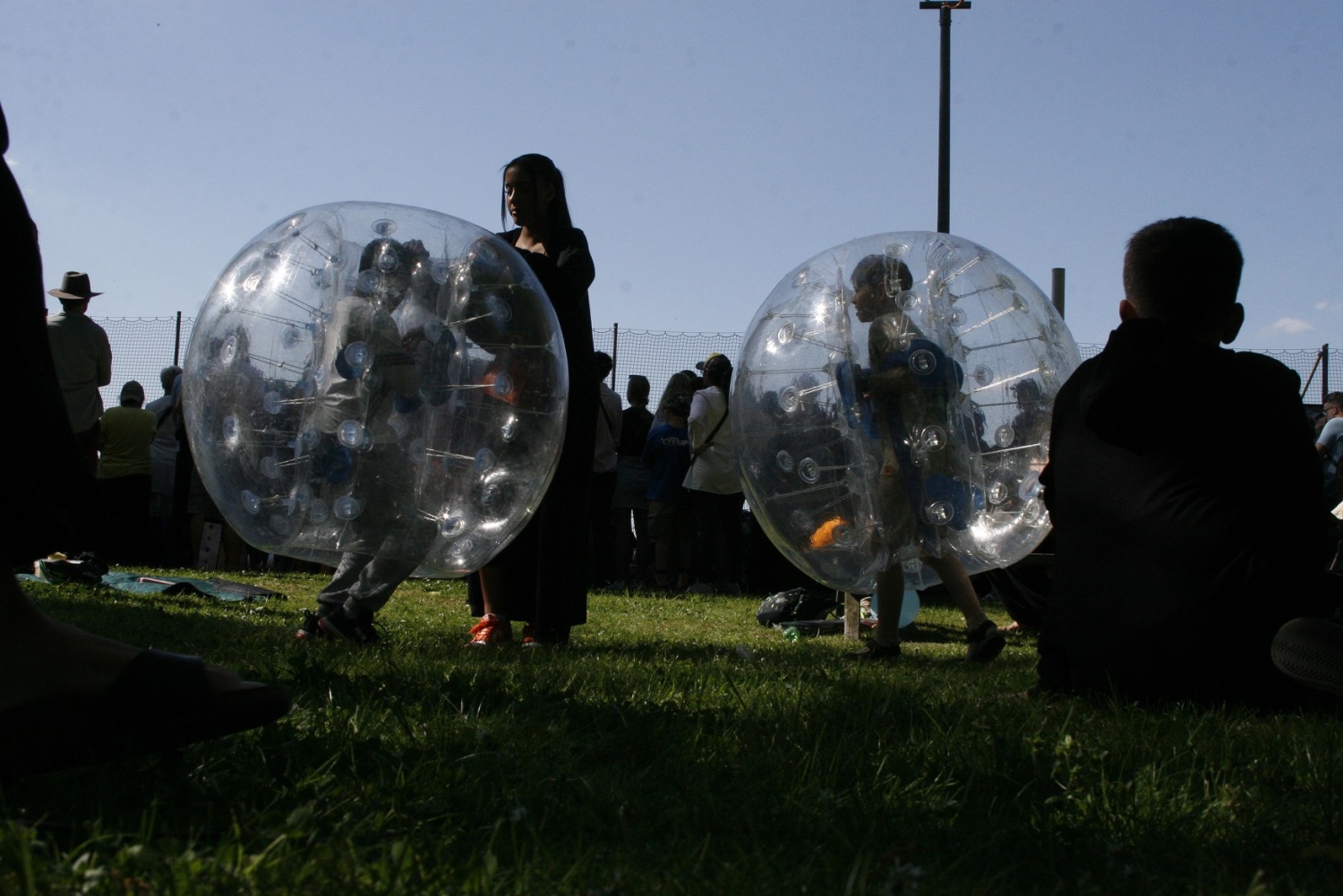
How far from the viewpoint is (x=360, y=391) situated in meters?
3.71

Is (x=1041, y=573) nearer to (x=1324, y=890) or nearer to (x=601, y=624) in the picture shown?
(x=601, y=624)

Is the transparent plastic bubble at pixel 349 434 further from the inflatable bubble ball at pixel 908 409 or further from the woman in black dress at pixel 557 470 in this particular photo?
the inflatable bubble ball at pixel 908 409

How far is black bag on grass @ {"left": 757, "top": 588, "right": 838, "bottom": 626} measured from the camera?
25.2 ft

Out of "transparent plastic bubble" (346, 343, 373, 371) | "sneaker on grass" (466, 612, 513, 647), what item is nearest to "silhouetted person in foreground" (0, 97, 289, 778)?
"transparent plastic bubble" (346, 343, 373, 371)

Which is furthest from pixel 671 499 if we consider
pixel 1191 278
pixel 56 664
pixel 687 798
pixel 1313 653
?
pixel 56 664

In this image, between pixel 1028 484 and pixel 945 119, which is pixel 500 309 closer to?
pixel 1028 484

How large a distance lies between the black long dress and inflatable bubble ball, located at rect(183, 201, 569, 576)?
1.07 meters

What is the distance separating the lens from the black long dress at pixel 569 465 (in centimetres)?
511

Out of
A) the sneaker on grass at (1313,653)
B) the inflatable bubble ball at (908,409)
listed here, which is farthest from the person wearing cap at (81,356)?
the sneaker on grass at (1313,653)

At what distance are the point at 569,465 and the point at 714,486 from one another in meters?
5.47

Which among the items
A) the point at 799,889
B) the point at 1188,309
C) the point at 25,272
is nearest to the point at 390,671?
the point at 25,272

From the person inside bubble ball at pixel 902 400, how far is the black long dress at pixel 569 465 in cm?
118

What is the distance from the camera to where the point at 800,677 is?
366 centimetres

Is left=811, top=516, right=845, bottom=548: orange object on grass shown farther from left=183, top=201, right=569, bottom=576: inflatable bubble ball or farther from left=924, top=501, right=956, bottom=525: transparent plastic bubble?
left=183, top=201, right=569, bottom=576: inflatable bubble ball
